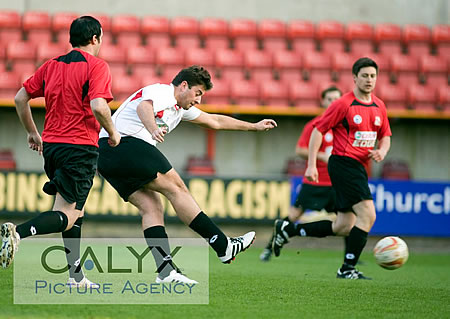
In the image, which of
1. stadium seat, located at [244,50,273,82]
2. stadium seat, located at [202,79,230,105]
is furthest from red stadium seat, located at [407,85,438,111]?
stadium seat, located at [202,79,230,105]

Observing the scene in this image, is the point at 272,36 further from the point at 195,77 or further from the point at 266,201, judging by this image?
the point at 195,77

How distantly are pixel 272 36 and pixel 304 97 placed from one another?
86.5 inches

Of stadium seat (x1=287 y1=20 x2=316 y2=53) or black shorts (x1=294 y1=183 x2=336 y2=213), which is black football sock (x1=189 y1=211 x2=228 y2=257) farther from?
stadium seat (x1=287 y1=20 x2=316 y2=53)

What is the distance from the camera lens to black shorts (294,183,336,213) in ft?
28.6

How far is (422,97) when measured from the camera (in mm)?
14398

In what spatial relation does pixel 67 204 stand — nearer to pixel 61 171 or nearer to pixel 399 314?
pixel 61 171

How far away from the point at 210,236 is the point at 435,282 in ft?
8.65

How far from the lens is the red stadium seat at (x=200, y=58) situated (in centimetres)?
1451

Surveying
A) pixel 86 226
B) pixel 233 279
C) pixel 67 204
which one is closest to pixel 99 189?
pixel 86 226

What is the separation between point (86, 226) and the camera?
38.7 feet

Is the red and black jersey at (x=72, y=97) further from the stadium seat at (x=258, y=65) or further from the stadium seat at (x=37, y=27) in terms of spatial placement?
the stadium seat at (x=37, y=27)

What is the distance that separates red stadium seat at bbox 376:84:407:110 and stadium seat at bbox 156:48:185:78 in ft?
13.3

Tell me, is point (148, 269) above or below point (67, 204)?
below

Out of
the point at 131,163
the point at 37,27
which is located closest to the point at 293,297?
the point at 131,163
